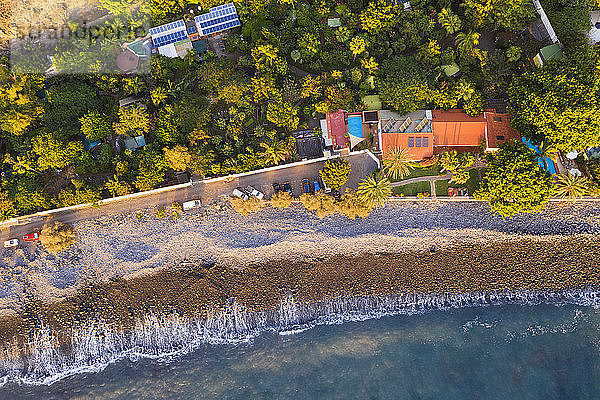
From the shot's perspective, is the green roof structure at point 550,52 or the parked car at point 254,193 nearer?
the green roof structure at point 550,52

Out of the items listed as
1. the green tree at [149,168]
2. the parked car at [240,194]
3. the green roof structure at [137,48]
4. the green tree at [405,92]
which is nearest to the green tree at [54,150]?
the green tree at [149,168]

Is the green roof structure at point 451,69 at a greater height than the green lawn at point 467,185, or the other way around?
the green roof structure at point 451,69

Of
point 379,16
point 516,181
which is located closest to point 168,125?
point 379,16

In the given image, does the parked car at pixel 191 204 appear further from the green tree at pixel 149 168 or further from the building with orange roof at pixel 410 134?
the building with orange roof at pixel 410 134

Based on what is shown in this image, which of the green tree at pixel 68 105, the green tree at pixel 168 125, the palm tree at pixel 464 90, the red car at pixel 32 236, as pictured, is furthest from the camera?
the red car at pixel 32 236

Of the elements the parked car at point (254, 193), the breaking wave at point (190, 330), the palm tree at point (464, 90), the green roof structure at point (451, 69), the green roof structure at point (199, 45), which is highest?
the green roof structure at point (199, 45)

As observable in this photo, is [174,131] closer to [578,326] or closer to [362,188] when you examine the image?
[362,188]

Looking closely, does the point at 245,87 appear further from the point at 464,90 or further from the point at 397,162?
the point at 464,90

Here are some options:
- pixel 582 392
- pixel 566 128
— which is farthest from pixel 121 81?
pixel 582 392
